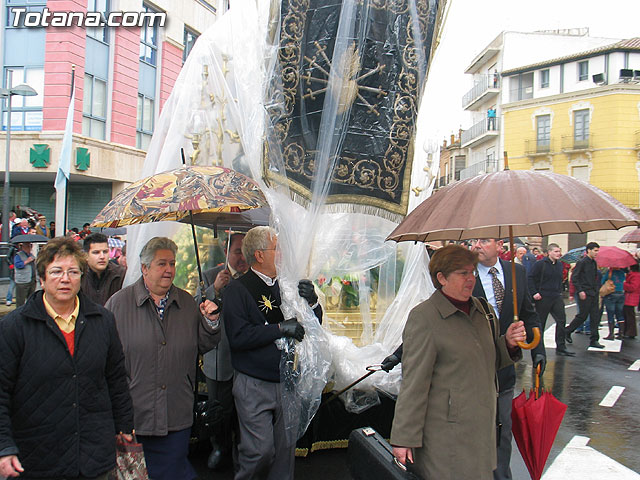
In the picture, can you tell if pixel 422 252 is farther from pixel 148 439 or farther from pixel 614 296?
pixel 614 296

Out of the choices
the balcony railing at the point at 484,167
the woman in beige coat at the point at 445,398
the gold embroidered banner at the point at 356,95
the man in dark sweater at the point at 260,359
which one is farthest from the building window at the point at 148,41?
the balcony railing at the point at 484,167

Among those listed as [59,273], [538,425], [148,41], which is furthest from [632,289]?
[148,41]

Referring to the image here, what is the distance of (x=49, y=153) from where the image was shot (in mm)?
17469

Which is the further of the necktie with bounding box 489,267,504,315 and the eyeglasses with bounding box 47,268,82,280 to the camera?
the necktie with bounding box 489,267,504,315

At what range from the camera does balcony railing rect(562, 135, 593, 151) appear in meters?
35.9

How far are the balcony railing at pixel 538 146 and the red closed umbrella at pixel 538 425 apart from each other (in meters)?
37.6

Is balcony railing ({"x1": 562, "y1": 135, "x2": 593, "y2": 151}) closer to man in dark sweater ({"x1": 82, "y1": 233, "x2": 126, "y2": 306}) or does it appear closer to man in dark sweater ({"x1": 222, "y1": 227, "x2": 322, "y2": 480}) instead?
man in dark sweater ({"x1": 82, "y1": 233, "x2": 126, "y2": 306})

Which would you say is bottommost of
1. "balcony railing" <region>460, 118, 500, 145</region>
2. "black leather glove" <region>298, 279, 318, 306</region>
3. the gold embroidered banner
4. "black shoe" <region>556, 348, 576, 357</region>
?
"black shoe" <region>556, 348, 576, 357</region>

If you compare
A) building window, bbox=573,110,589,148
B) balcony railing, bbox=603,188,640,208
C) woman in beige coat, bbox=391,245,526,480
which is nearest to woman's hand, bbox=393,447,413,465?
woman in beige coat, bbox=391,245,526,480

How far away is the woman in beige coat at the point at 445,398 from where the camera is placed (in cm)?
285

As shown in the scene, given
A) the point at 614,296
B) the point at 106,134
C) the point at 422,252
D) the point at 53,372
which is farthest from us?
the point at 106,134

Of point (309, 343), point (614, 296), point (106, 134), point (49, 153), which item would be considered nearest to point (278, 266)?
point (309, 343)

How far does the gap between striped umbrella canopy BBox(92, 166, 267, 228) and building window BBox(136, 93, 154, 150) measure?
1833cm

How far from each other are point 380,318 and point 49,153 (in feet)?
52.0
